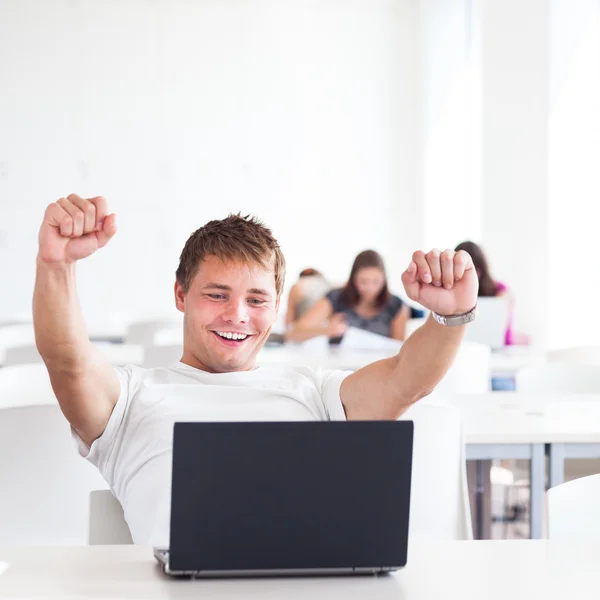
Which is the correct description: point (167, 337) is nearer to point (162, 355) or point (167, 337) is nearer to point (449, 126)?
point (162, 355)

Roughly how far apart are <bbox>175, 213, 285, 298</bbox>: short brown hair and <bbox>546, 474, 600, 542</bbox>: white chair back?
2.09 ft

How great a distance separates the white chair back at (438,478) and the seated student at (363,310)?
116 inches

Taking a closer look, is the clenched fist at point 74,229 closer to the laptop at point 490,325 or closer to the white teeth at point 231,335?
the white teeth at point 231,335

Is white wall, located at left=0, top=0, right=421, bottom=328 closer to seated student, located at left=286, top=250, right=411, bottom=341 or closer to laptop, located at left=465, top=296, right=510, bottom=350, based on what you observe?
seated student, located at left=286, top=250, right=411, bottom=341

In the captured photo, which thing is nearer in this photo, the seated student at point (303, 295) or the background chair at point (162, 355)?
the background chair at point (162, 355)

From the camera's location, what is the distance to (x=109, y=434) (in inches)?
66.2

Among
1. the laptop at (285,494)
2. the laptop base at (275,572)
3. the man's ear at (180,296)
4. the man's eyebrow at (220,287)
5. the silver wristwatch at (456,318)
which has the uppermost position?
the man's eyebrow at (220,287)

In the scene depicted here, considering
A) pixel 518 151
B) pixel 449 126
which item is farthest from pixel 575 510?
pixel 449 126

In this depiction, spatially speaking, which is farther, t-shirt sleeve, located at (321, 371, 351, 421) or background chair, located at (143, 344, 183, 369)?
background chair, located at (143, 344, 183, 369)

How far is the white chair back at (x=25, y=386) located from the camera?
2.53 metres

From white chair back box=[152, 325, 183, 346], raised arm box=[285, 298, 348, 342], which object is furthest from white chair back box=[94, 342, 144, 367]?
raised arm box=[285, 298, 348, 342]

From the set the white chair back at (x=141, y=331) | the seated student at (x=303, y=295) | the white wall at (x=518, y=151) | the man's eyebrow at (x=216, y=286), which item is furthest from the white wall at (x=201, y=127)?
the man's eyebrow at (x=216, y=286)

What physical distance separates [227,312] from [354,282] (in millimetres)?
3287

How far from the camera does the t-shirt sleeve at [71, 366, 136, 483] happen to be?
1678mm
